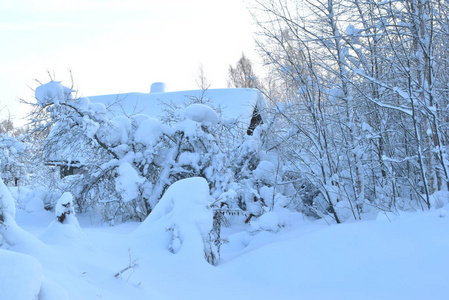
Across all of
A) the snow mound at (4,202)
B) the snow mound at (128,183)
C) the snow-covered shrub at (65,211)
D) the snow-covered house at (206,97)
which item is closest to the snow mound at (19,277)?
the snow mound at (4,202)

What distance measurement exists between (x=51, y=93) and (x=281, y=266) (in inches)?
252

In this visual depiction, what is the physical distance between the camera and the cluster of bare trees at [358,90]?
18.2ft

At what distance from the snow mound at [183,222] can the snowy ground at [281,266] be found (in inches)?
3.9

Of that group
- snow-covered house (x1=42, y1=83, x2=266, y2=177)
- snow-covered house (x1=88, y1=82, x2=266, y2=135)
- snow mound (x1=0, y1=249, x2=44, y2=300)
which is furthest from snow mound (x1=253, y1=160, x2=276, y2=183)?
snow mound (x1=0, y1=249, x2=44, y2=300)

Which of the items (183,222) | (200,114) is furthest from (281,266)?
(200,114)

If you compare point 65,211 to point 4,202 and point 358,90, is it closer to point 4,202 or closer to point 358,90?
point 4,202

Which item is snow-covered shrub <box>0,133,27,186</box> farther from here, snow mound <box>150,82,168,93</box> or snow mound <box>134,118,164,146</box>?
snow mound <box>134,118,164,146</box>

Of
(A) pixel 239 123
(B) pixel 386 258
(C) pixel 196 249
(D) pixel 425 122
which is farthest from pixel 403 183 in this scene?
(A) pixel 239 123

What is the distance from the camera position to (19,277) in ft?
7.48

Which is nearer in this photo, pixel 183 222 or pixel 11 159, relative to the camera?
pixel 183 222

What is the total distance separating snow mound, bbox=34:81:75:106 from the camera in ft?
28.2

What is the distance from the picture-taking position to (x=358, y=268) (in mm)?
4098

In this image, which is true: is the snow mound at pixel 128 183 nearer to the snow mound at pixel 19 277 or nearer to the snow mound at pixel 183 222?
the snow mound at pixel 183 222

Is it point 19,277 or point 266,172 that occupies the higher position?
point 19,277
